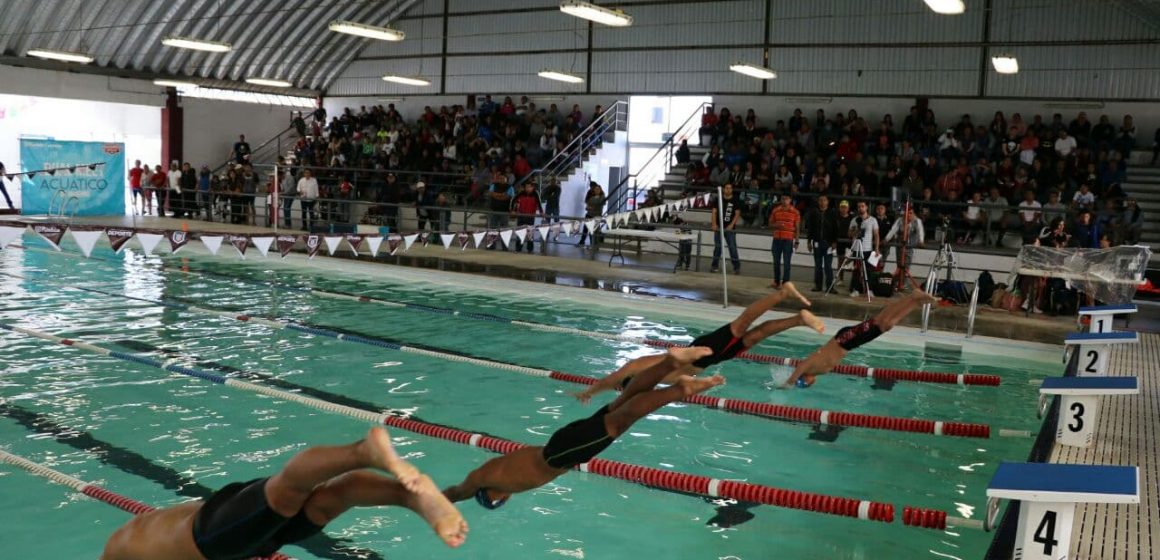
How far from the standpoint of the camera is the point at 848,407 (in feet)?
26.4

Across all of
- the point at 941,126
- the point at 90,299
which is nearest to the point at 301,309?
the point at 90,299

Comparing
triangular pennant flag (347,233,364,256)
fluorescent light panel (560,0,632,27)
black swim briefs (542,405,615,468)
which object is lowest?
black swim briefs (542,405,615,468)

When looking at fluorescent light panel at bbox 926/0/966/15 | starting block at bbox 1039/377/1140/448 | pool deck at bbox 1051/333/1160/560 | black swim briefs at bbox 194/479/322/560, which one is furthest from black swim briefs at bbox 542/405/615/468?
fluorescent light panel at bbox 926/0/966/15

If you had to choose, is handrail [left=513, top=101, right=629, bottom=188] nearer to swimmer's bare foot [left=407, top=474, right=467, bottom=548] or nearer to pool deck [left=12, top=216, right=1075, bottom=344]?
pool deck [left=12, top=216, right=1075, bottom=344]

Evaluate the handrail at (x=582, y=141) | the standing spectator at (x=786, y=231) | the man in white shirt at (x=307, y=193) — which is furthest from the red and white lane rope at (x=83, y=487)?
the handrail at (x=582, y=141)

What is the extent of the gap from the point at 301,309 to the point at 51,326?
9.18 ft

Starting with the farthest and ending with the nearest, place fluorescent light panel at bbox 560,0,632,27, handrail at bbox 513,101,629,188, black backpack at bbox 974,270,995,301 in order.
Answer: handrail at bbox 513,101,629,188 < fluorescent light panel at bbox 560,0,632,27 < black backpack at bbox 974,270,995,301

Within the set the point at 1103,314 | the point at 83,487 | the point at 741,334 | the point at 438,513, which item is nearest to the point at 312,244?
the point at 83,487

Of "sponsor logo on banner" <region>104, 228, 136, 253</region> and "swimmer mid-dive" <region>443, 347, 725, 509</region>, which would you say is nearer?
"swimmer mid-dive" <region>443, 347, 725, 509</region>

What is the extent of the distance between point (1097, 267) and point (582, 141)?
14695 mm

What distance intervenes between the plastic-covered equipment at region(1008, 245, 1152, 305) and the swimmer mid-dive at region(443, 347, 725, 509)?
25.0ft

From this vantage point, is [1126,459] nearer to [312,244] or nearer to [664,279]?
[664,279]

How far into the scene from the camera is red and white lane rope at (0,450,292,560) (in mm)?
4969

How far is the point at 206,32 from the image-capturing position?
944 inches
